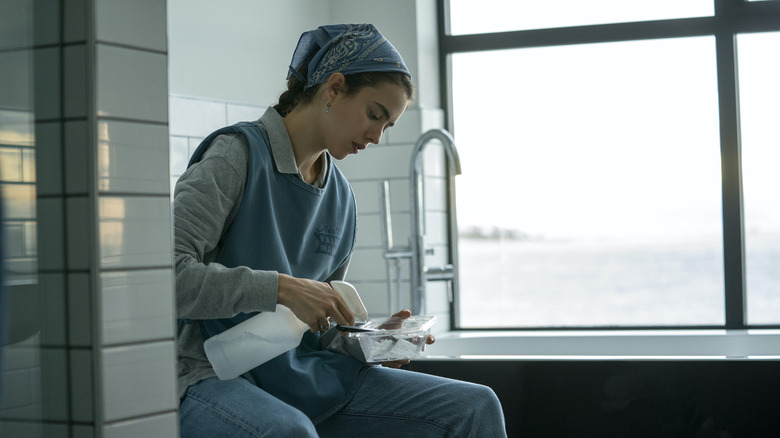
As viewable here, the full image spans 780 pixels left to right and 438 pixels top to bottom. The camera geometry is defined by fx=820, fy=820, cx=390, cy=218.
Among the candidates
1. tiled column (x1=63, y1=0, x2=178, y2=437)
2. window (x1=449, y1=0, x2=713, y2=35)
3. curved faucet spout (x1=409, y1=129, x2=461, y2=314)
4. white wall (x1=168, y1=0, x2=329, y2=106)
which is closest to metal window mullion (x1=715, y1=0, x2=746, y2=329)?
window (x1=449, y1=0, x2=713, y2=35)

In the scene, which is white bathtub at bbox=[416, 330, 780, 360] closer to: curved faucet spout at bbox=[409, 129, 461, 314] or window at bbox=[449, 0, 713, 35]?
curved faucet spout at bbox=[409, 129, 461, 314]

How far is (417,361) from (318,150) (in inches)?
29.7

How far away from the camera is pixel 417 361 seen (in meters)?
2.11

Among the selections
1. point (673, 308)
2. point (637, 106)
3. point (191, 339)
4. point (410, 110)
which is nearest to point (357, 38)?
point (191, 339)

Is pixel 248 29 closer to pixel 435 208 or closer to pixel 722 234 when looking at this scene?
pixel 435 208

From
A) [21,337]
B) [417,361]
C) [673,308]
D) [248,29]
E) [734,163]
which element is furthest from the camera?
[673,308]

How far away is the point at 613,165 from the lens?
3062mm

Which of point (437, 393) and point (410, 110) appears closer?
point (437, 393)

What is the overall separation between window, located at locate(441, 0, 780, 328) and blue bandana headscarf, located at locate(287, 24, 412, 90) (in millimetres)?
1607

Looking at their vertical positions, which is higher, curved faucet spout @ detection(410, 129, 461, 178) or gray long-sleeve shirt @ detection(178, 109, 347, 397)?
curved faucet spout @ detection(410, 129, 461, 178)

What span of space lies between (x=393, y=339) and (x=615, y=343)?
1.51 meters

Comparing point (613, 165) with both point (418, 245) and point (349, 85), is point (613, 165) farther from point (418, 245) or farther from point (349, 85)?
point (349, 85)

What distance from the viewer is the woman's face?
5.08 feet

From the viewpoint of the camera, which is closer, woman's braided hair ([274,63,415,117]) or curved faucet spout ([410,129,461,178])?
woman's braided hair ([274,63,415,117])
